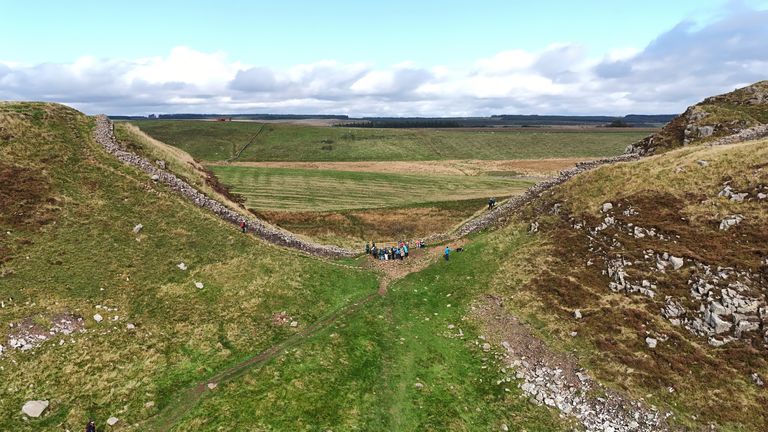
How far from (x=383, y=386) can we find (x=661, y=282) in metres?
22.5

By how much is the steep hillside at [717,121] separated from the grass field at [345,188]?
43844mm

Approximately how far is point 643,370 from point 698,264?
426 inches

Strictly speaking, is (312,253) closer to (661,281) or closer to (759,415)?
(661,281)

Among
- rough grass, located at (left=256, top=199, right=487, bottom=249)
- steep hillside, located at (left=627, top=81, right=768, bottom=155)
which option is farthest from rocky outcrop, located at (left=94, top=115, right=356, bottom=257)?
steep hillside, located at (left=627, top=81, right=768, bottom=155)

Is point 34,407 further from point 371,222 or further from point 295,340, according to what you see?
point 371,222

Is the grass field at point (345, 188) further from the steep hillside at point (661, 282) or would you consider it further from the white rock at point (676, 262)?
the white rock at point (676, 262)

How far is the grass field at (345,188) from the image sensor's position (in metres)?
92.1

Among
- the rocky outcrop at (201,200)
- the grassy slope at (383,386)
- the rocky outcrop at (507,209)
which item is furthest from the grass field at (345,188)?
the grassy slope at (383,386)

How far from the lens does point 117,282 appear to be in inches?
1366

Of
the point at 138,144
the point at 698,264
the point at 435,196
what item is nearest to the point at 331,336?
the point at 698,264

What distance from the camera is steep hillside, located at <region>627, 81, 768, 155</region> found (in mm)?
57062

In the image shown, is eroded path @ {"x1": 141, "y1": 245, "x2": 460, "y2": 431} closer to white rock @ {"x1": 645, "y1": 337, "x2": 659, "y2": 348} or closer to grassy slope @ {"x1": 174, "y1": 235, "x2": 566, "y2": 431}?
grassy slope @ {"x1": 174, "y1": 235, "x2": 566, "y2": 431}

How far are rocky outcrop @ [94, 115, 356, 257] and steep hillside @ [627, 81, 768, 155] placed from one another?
4799 centimetres

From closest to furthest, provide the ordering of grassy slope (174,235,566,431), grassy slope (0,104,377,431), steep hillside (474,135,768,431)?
1. grassy slope (174,235,566,431)
2. grassy slope (0,104,377,431)
3. steep hillside (474,135,768,431)
